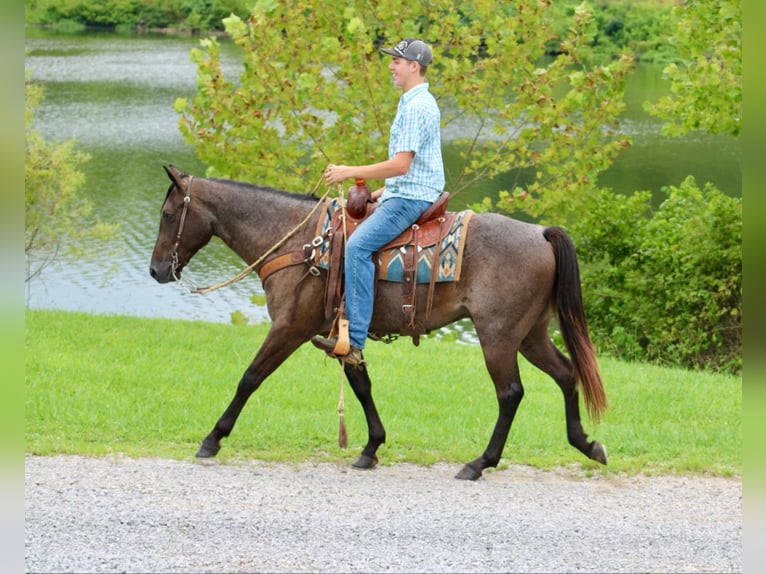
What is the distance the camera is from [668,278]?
47.9ft

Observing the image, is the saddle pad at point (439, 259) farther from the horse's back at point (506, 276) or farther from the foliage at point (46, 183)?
the foliage at point (46, 183)

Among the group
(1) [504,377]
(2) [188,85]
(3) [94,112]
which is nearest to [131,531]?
(1) [504,377]

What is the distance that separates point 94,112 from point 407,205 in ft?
102

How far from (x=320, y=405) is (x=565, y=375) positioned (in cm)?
325

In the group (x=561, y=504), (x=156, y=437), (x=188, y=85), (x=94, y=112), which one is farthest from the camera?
(x=188, y=85)

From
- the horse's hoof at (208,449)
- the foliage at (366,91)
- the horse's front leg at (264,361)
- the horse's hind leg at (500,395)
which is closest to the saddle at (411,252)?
the horse's front leg at (264,361)

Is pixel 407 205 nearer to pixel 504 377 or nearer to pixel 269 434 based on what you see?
pixel 504 377

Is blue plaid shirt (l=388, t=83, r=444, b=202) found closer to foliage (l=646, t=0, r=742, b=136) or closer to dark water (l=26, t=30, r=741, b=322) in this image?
dark water (l=26, t=30, r=741, b=322)

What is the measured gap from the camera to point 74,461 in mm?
7793

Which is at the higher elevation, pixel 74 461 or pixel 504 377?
pixel 504 377

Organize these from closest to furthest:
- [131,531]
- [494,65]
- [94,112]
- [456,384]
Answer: [131,531] < [456,384] < [494,65] < [94,112]

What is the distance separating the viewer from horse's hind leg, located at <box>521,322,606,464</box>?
25.5 feet

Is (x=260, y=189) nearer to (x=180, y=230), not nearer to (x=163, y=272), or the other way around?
(x=180, y=230)

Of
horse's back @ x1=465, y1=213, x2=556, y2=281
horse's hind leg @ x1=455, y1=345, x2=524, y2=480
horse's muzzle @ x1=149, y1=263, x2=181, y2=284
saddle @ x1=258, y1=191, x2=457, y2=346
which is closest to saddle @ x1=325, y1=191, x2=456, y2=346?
saddle @ x1=258, y1=191, x2=457, y2=346
